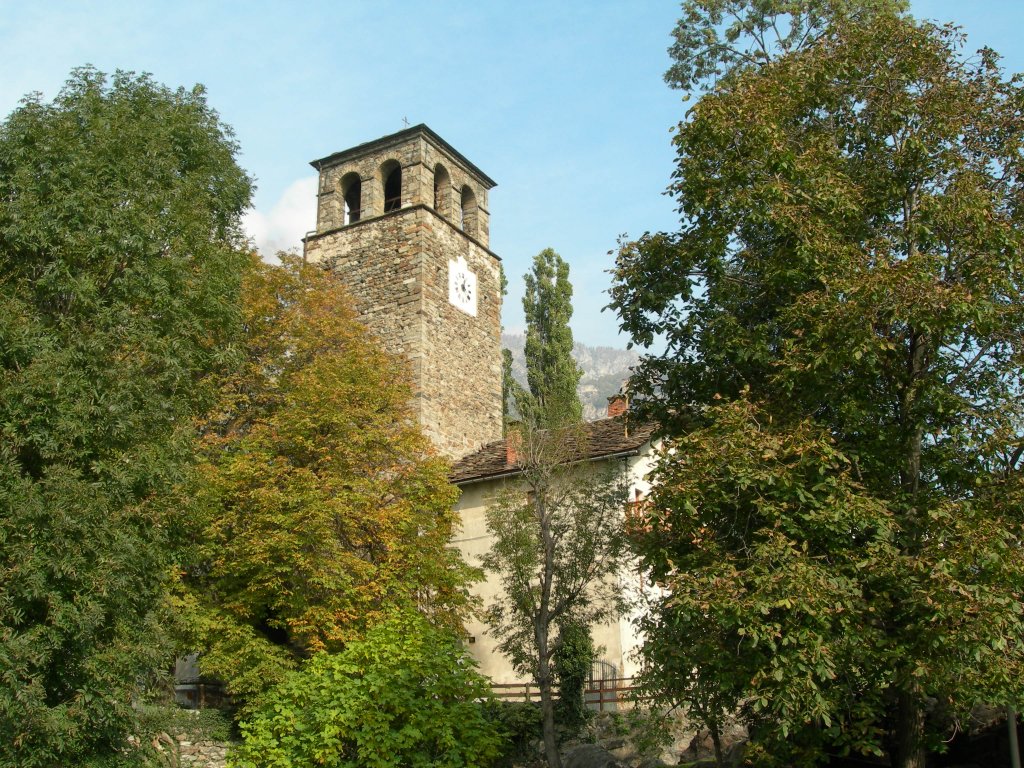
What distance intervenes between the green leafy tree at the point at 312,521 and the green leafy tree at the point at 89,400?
2718 mm

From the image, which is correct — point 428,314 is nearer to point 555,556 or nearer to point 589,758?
point 555,556

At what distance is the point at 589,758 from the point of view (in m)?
14.0

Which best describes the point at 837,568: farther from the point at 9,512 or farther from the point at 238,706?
the point at 238,706

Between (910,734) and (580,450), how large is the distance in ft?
28.5

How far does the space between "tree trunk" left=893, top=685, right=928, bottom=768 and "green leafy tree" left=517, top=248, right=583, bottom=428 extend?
19.7m

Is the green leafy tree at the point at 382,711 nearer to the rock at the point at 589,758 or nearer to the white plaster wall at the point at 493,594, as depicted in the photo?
the rock at the point at 589,758

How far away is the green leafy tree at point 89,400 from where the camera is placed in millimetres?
10641

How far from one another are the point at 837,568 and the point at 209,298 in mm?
9975

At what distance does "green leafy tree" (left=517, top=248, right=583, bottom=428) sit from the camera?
29.4m

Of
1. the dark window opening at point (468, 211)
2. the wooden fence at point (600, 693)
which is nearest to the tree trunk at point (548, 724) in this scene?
the wooden fence at point (600, 693)

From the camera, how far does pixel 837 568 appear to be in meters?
7.86

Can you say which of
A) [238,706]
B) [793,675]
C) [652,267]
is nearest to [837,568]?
[793,675]

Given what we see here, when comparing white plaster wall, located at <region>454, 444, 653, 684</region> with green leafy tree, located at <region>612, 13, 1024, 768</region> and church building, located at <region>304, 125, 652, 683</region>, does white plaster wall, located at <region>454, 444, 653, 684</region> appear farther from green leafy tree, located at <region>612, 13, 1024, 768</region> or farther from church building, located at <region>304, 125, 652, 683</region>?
green leafy tree, located at <region>612, 13, 1024, 768</region>

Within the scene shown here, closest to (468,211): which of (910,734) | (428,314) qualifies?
(428,314)
